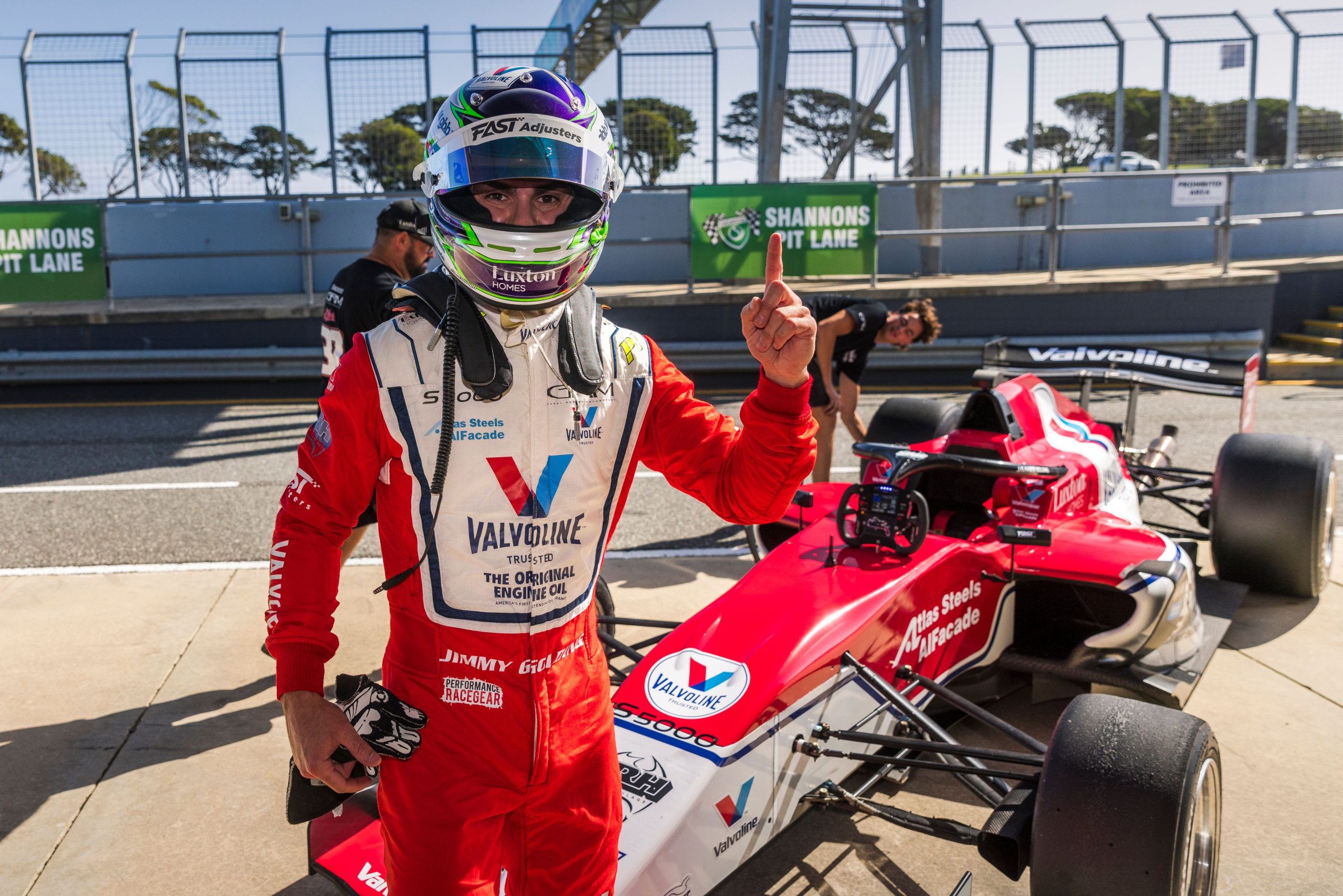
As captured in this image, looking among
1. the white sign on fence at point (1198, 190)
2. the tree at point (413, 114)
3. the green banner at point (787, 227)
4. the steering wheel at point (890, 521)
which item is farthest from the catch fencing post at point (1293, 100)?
the steering wheel at point (890, 521)

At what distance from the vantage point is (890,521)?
3.70 metres

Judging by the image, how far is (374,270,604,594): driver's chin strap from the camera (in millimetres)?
1920

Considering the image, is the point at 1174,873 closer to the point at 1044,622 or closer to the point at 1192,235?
the point at 1044,622

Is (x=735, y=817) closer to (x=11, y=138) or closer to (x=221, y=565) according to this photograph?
(x=221, y=565)

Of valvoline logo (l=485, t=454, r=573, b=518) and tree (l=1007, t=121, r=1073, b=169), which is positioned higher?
tree (l=1007, t=121, r=1073, b=169)

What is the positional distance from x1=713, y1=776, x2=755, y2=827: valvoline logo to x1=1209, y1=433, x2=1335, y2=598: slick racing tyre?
11.4 feet

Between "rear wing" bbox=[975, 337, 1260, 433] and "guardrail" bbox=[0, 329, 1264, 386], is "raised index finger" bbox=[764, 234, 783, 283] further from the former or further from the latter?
"guardrail" bbox=[0, 329, 1264, 386]

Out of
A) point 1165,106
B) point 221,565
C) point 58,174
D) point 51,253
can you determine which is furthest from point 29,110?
point 1165,106

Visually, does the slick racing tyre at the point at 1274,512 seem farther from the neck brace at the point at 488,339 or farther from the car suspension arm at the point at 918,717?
the neck brace at the point at 488,339

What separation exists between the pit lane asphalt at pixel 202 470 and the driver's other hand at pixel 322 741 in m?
4.36

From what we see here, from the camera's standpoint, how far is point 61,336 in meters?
11.7

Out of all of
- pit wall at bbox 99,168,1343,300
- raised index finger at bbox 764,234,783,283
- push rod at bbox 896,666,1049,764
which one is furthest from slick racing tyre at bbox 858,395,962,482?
pit wall at bbox 99,168,1343,300

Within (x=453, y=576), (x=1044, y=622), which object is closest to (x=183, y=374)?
(x=1044, y=622)

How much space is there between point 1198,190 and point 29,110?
47.8 ft
